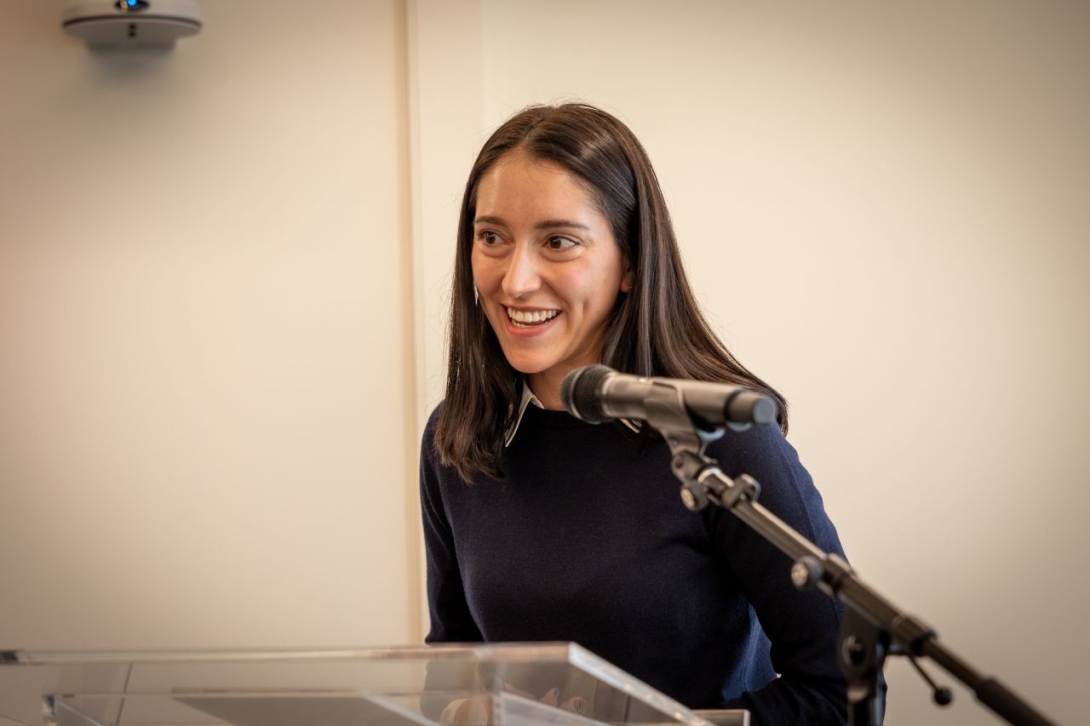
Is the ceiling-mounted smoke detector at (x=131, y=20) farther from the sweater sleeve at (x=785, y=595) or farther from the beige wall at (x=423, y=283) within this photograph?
the sweater sleeve at (x=785, y=595)

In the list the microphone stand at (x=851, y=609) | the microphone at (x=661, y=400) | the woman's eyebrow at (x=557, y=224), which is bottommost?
the microphone stand at (x=851, y=609)

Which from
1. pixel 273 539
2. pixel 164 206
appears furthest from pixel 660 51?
pixel 273 539

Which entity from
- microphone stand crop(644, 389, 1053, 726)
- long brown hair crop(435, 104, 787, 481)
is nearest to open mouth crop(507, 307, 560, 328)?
long brown hair crop(435, 104, 787, 481)

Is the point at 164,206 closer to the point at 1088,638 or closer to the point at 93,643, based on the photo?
the point at 93,643

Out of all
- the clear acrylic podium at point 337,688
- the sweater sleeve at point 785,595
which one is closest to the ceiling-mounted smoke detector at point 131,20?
the sweater sleeve at point 785,595

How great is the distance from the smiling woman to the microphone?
1.67 ft

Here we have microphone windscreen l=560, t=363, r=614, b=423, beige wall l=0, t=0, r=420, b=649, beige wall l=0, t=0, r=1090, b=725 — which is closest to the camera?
microphone windscreen l=560, t=363, r=614, b=423

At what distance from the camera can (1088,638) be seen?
9.04 feet

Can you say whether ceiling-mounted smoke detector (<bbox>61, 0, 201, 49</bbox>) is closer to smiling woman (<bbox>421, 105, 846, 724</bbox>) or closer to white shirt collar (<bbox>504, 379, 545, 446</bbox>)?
smiling woman (<bbox>421, 105, 846, 724</bbox>)

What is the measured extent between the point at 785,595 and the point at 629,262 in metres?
0.57

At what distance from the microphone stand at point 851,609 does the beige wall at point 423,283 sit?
1741 mm

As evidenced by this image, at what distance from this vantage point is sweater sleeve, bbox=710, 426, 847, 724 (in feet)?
5.43

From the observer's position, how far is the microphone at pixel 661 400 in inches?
41.0

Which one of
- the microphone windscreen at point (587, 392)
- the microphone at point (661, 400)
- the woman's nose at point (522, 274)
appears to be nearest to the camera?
the microphone at point (661, 400)
